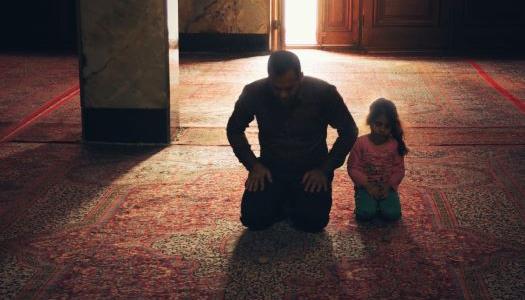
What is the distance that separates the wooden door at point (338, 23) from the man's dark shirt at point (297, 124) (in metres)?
7.12

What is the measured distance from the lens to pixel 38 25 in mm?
9992

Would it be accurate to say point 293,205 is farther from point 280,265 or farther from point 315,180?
point 280,265

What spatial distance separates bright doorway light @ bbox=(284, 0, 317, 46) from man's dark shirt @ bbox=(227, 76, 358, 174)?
7764 mm

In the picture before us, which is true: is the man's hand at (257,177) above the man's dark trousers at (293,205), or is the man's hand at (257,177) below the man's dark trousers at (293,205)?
above

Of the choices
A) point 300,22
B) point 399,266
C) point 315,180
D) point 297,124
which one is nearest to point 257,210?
point 315,180

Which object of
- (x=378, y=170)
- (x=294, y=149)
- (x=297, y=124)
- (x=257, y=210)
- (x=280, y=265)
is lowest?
(x=280, y=265)

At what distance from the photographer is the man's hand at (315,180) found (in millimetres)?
2941

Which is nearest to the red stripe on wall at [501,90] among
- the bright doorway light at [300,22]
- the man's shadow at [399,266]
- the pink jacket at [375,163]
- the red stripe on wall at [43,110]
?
the pink jacket at [375,163]

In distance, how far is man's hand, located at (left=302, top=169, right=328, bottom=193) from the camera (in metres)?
2.94

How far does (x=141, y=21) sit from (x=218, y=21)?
17.2ft

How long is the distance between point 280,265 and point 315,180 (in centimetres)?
42

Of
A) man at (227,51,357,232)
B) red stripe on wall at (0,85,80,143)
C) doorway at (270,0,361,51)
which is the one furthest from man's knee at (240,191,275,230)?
doorway at (270,0,361,51)

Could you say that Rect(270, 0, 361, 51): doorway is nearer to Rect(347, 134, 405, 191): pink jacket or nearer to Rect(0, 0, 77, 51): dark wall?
Rect(0, 0, 77, 51): dark wall

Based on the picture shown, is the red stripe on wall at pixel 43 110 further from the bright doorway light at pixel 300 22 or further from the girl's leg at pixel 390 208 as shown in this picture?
the bright doorway light at pixel 300 22
